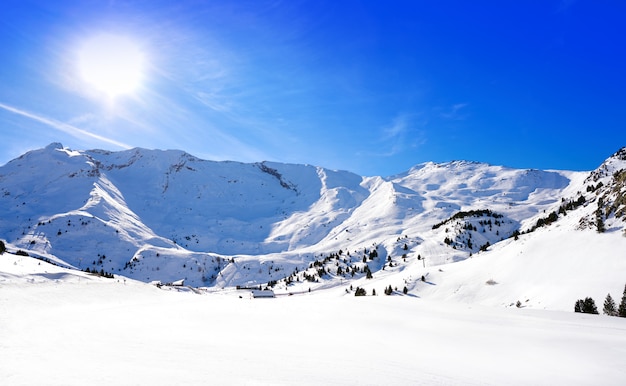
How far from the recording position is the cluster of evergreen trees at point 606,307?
28347 mm

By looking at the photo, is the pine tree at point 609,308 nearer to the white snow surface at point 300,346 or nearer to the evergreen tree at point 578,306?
the evergreen tree at point 578,306

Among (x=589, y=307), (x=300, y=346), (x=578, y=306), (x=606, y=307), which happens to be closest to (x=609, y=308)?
(x=606, y=307)

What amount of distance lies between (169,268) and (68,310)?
451 ft

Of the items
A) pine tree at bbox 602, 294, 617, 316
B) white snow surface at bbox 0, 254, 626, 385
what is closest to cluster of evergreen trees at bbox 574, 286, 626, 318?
pine tree at bbox 602, 294, 617, 316

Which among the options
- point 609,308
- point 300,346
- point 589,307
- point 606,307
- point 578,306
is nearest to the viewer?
point 300,346

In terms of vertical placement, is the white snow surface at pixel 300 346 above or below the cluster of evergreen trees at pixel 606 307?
below

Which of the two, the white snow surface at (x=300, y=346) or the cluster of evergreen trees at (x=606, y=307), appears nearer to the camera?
the white snow surface at (x=300, y=346)

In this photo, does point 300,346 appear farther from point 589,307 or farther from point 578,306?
point 578,306

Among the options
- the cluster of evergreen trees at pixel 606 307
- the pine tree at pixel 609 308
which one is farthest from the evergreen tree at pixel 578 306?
the pine tree at pixel 609 308

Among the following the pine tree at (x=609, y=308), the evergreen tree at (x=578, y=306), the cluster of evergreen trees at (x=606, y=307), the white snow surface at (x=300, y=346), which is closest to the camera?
the white snow surface at (x=300, y=346)

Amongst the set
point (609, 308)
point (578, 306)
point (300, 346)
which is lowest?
point (300, 346)

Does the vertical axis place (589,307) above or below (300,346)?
above

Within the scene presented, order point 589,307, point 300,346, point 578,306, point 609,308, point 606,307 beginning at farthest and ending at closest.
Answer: point 578,306
point 589,307
point 606,307
point 609,308
point 300,346

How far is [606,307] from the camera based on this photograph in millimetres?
29891
